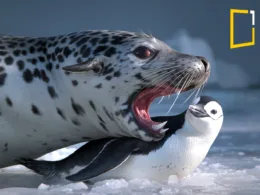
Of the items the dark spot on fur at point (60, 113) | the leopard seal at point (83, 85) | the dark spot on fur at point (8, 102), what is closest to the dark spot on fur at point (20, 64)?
the leopard seal at point (83, 85)

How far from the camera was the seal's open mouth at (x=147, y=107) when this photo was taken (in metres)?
4.52

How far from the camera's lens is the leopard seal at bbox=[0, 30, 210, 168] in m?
4.49

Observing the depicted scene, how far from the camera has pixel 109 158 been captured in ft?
15.0

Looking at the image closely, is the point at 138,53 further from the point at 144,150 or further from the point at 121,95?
the point at 144,150

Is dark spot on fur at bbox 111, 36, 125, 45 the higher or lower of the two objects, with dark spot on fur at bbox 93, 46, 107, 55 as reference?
higher

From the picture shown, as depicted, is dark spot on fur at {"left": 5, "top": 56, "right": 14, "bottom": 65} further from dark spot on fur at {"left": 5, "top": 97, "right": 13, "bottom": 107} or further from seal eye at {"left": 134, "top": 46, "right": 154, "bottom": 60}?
seal eye at {"left": 134, "top": 46, "right": 154, "bottom": 60}

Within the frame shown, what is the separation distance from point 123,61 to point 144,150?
698 mm

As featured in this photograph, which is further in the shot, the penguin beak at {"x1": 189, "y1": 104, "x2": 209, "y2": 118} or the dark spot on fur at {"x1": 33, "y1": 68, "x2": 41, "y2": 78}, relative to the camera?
the penguin beak at {"x1": 189, "y1": 104, "x2": 209, "y2": 118}

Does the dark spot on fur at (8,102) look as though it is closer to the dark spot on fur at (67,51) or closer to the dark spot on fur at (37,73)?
the dark spot on fur at (37,73)

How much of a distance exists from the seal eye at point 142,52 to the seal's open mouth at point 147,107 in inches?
9.6

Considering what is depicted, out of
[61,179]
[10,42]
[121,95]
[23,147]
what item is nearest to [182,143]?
[121,95]

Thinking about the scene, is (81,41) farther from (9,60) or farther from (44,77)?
(9,60)

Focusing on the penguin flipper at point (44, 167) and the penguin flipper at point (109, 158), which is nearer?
the penguin flipper at point (109, 158)

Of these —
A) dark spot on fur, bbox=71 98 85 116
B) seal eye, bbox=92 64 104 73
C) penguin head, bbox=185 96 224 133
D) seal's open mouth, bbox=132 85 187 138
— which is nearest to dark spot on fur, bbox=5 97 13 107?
dark spot on fur, bbox=71 98 85 116
